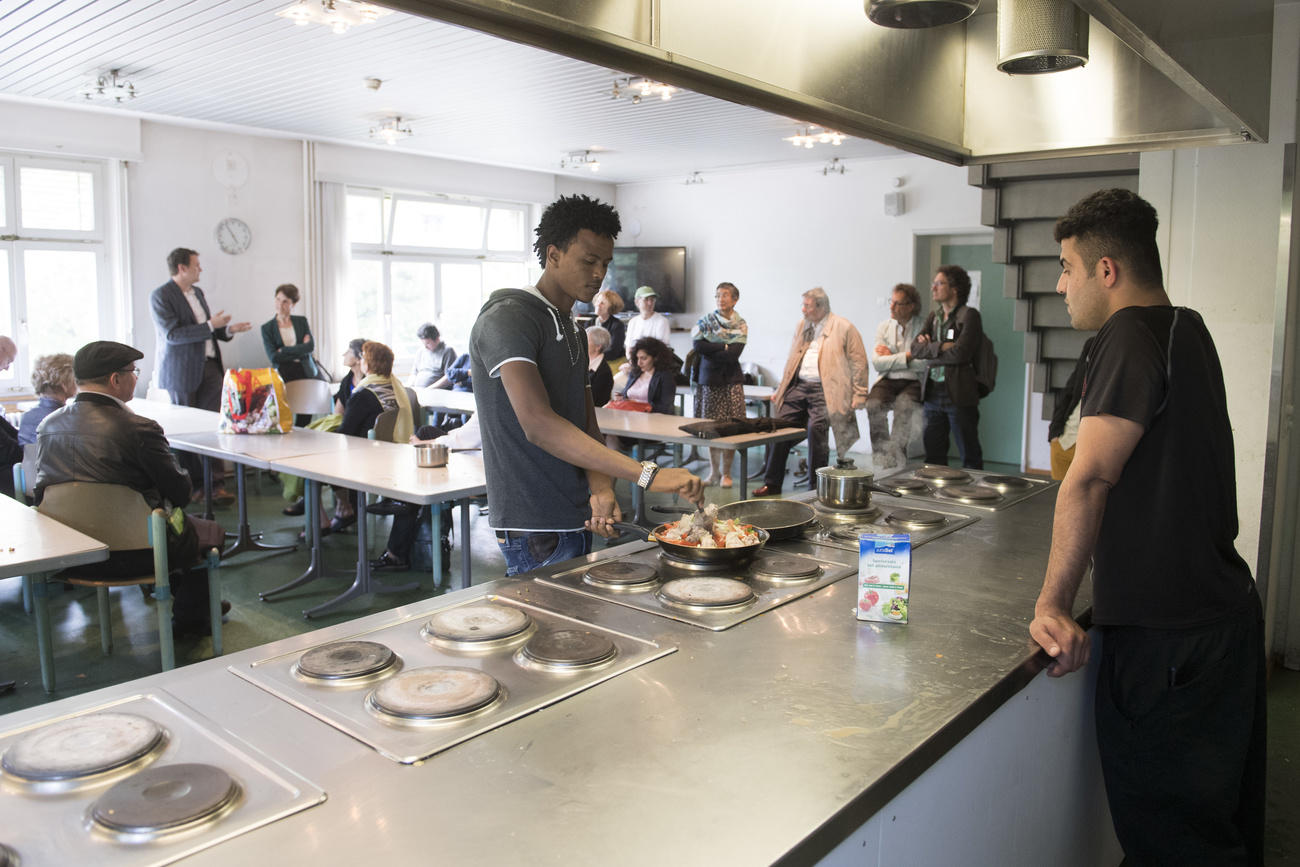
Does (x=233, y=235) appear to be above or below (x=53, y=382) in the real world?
above

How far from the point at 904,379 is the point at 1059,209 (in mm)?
1797

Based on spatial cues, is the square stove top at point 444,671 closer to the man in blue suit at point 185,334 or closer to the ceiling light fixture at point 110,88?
the man in blue suit at point 185,334

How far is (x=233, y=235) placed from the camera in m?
8.59

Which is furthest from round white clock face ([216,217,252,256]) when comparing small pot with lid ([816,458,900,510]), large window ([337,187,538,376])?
small pot with lid ([816,458,900,510])

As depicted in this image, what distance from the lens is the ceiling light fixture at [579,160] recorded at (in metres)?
9.62

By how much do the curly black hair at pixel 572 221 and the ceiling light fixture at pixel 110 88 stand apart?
216 inches

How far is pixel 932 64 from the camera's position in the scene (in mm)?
2363

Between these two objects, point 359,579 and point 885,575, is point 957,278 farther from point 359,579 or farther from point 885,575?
point 885,575

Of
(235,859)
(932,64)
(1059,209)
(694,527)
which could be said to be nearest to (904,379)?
(1059,209)

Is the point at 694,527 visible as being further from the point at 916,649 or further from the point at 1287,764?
the point at 1287,764

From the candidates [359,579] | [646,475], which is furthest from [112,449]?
[646,475]

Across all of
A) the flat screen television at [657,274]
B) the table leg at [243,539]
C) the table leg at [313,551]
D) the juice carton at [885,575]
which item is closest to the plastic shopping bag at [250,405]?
the table leg at [243,539]

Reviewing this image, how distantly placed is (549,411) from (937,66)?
132cm

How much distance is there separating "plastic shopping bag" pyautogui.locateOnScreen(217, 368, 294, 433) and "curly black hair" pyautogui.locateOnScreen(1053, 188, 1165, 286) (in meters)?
4.45
